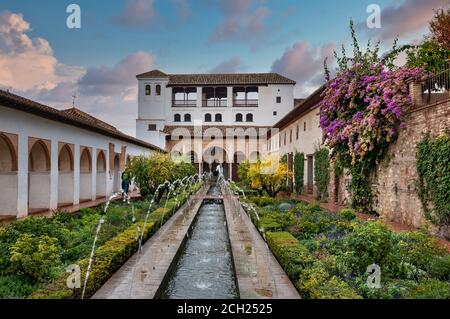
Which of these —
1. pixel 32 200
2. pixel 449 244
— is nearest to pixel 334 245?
pixel 449 244

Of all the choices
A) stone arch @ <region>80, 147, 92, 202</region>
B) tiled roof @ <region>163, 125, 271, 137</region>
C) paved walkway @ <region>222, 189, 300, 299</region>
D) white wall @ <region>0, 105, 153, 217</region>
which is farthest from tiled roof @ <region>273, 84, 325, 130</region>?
tiled roof @ <region>163, 125, 271, 137</region>

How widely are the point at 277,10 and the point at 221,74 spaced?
126 feet

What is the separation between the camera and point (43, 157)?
1477 cm

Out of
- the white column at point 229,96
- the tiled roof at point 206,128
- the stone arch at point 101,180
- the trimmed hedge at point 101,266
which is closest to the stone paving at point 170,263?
the trimmed hedge at point 101,266

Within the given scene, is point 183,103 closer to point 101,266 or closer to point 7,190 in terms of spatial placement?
point 7,190

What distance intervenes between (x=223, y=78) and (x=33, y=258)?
42.0 meters

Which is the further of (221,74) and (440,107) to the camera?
(221,74)

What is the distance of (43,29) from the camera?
10.3m

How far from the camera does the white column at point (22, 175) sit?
40.0ft

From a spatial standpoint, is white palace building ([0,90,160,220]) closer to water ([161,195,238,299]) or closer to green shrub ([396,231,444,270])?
water ([161,195,238,299])

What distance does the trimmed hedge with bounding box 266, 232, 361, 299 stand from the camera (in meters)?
4.96

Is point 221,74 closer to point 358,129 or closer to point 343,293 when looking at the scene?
point 358,129

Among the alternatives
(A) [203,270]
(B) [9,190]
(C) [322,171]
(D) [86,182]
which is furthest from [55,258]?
(C) [322,171]
